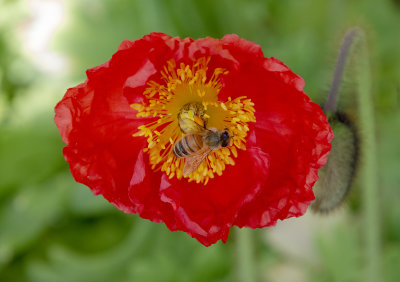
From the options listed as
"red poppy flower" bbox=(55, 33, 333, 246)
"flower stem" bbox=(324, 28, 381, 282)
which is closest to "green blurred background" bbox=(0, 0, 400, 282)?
"flower stem" bbox=(324, 28, 381, 282)

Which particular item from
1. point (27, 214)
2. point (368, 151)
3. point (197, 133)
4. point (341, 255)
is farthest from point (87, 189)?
point (368, 151)

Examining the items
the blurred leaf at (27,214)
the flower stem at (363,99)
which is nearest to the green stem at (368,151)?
the flower stem at (363,99)

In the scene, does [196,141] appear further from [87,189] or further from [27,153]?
[27,153]

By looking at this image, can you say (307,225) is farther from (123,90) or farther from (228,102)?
(123,90)

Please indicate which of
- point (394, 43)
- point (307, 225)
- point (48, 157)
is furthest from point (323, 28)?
point (48, 157)

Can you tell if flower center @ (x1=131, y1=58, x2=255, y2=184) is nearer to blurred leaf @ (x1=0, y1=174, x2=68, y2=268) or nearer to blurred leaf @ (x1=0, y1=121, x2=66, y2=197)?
blurred leaf @ (x1=0, y1=174, x2=68, y2=268)

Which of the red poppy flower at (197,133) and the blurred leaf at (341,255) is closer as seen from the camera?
the red poppy flower at (197,133)

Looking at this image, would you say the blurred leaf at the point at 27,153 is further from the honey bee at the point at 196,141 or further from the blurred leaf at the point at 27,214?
the honey bee at the point at 196,141

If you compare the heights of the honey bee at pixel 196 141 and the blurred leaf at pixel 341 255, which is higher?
the honey bee at pixel 196 141
